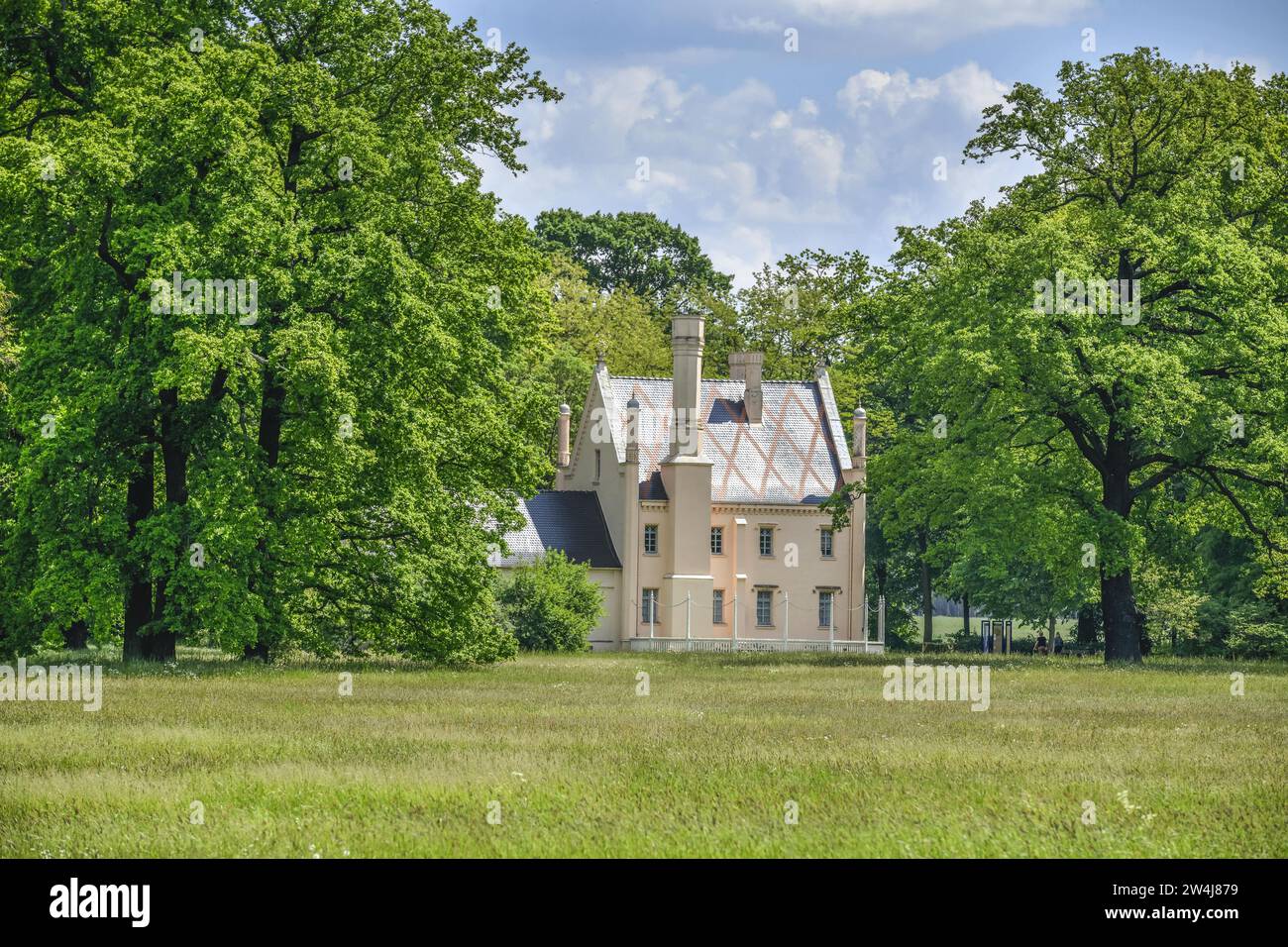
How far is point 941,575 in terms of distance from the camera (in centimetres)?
8250

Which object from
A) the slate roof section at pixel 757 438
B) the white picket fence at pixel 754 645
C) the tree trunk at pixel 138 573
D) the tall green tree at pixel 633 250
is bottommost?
the white picket fence at pixel 754 645

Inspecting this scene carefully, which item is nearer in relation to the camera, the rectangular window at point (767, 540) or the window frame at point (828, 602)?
the rectangular window at point (767, 540)

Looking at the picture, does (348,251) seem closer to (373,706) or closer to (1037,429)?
(373,706)

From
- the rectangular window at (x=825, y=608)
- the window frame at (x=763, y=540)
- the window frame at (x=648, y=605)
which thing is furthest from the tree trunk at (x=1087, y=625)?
the window frame at (x=648, y=605)

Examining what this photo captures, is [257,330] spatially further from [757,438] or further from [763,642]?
[757,438]

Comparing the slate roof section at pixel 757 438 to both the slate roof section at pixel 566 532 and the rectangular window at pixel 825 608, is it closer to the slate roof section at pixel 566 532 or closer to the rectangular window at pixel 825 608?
the slate roof section at pixel 566 532

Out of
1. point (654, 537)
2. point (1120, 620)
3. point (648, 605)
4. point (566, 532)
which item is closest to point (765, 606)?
point (648, 605)

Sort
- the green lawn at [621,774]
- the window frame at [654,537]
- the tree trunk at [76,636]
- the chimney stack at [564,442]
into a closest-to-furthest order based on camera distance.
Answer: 1. the green lawn at [621,774]
2. the tree trunk at [76,636]
3. the window frame at [654,537]
4. the chimney stack at [564,442]

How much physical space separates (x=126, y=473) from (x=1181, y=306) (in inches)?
1104

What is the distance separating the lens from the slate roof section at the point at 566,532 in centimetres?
7150

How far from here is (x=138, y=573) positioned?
37.2 meters

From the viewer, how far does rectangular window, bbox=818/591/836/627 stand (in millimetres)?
75750

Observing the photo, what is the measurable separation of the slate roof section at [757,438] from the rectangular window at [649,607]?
4555mm
